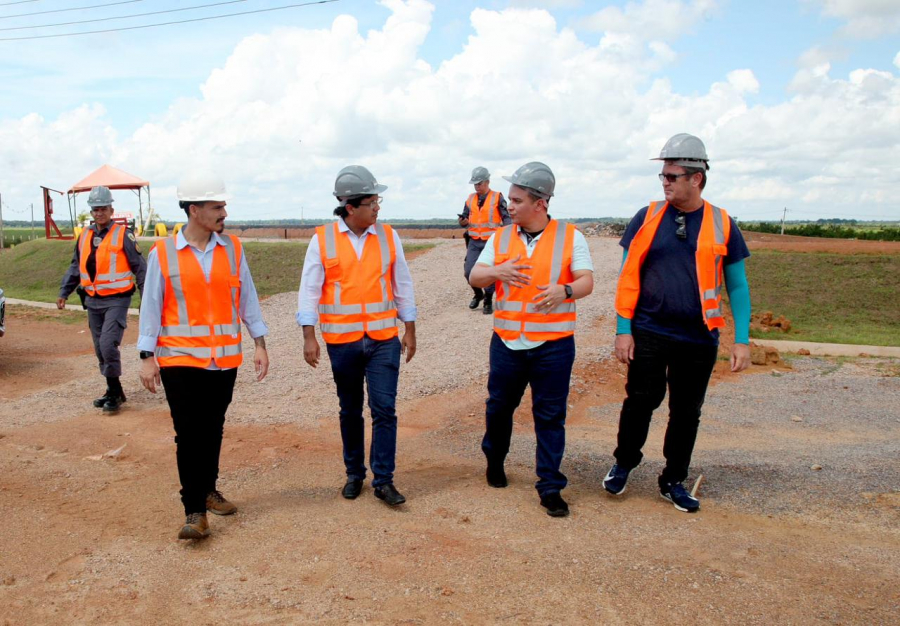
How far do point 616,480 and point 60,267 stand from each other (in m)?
26.1

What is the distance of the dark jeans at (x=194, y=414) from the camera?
15.5ft

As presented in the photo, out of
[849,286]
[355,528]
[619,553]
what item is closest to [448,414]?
[355,528]

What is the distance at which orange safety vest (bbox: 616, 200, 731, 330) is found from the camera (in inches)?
189

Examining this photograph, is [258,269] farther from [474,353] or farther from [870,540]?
[870,540]

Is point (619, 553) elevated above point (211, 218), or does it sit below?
below

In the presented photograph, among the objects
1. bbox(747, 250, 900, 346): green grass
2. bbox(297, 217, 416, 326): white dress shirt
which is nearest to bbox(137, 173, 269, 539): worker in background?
bbox(297, 217, 416, 326): white dress shirt

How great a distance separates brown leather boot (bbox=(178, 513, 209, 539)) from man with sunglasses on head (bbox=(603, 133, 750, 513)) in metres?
2.65

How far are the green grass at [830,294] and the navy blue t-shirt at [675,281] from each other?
10.3 m

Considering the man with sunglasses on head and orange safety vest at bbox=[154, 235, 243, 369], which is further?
the man with sunglasses on head

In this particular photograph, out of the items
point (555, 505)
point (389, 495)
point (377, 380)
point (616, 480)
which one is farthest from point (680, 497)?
point (377, 380)

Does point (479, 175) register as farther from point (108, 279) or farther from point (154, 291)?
point (154, 291)

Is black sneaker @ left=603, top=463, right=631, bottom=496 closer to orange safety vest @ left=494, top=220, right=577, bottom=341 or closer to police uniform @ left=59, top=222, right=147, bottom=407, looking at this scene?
orange safety vest @ left=494, top=220, right=577, bottom=341

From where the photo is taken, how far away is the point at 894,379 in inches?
403

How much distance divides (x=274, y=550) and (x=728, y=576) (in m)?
2.43
